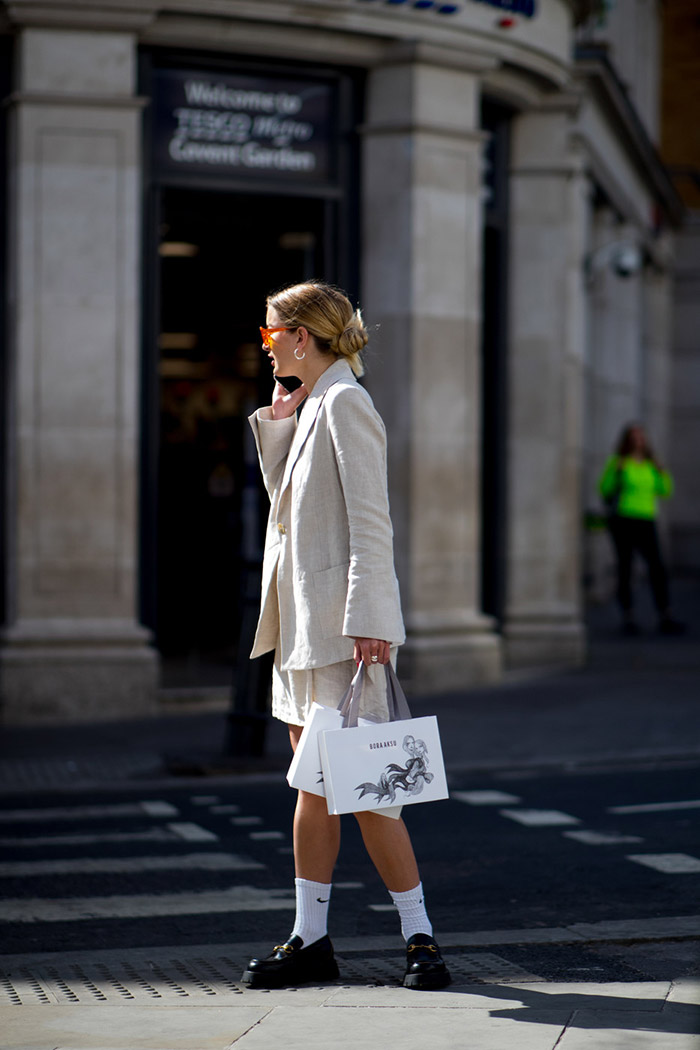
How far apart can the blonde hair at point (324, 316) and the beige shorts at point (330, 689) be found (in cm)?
88

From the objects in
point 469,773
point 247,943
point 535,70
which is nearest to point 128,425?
point 469,773

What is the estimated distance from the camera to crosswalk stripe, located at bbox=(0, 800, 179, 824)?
24.8ft

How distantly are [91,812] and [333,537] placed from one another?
3.59 meters

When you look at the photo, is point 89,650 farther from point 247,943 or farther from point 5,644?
point 247,943

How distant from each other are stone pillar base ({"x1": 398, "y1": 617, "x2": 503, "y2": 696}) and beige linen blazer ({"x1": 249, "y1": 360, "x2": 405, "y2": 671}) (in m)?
6.97

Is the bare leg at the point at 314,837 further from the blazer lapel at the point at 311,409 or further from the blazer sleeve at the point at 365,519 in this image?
the blazer lapel at the point at 311,409

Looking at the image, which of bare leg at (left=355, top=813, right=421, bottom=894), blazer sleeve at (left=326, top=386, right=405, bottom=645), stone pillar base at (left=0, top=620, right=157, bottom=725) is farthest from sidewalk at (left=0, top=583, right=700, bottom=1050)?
stone pillar base at (left=0, top=620, right=157, bottom=725)

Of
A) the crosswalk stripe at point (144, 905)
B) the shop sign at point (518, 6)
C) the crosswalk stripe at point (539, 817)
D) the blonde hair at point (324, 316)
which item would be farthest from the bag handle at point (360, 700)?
the shop sign at point (518, 6)

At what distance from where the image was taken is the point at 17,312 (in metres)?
10.7

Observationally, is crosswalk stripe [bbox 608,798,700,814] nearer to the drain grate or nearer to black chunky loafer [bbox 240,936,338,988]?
the drain grate

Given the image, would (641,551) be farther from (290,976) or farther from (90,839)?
(290,976)

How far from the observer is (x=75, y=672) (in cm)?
1071

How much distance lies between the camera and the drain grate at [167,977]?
444 centimetres

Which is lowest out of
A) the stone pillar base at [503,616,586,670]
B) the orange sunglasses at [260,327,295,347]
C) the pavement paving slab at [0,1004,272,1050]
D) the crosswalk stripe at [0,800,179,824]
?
the crosswalk stripe at [0,800,179,824]
